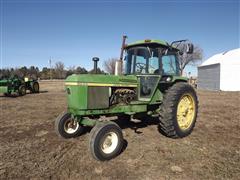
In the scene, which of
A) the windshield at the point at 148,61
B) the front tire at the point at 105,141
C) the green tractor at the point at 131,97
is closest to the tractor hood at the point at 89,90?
the green tractor at the point at 131,97

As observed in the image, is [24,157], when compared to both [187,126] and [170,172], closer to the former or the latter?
[170,172]

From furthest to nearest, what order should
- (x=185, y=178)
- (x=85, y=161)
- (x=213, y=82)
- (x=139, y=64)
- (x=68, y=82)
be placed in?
(x=213, y=82), (x=139, y=64), (x=68, y=82), (x=85, y=161), (x=185, y=178)

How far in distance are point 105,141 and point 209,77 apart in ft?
98.9

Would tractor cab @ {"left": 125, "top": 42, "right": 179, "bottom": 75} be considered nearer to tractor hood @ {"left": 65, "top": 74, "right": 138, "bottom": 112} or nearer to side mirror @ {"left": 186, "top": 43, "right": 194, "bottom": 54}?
side mirror @ {"left": 186, "top": 43, "right": 194, "bottom": 54}

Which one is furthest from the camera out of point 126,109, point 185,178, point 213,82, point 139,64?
point 213,82

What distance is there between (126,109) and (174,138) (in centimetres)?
143

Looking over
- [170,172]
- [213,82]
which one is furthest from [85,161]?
[213,82]

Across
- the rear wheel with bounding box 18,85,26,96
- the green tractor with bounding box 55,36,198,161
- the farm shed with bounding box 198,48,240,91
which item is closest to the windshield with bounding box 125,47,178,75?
the green tractor with bounding box 55,36,198,161

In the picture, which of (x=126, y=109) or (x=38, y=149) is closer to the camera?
(x=38, y=149)

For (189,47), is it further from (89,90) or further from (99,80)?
(89,90)

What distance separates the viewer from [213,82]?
30.4m

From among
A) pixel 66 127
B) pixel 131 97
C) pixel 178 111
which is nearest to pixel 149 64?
pixel 131 97

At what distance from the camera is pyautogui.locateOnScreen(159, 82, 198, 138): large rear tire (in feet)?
18.3

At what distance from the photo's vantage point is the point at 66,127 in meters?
5.79
